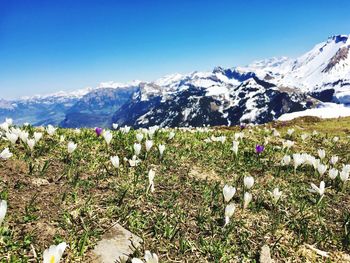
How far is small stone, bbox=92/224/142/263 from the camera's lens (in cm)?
552

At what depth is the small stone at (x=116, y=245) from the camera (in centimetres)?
552

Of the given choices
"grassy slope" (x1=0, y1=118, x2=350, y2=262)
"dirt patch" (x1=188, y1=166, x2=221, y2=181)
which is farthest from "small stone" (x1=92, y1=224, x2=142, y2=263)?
"dirt patch" (x1=188, y1=166, x2=221, y2=181)

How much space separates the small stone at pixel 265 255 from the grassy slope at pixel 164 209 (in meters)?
0.15

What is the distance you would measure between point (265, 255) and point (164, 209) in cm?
213

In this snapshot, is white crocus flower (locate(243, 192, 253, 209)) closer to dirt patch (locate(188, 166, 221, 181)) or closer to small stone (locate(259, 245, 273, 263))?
small stone (locate(259, 245, 273, 263))

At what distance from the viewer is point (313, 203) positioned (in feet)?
27.1

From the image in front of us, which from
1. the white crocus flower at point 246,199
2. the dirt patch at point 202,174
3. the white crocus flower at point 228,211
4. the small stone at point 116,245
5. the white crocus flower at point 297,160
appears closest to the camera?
the small stone at point 116,245

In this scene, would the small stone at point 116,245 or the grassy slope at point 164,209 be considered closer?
the small stone at point 116,245

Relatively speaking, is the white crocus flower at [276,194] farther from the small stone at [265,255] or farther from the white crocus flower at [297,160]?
the white crocus flower at [297,160]

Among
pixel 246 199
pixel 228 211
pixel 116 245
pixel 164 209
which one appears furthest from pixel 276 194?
pixel 116 245

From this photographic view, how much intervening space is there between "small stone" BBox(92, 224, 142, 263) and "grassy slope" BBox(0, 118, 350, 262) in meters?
0.14

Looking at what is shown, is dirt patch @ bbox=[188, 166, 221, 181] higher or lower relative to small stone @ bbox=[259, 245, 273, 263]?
higher

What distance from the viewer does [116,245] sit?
5855mm

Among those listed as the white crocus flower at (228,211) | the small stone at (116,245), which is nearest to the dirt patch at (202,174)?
the white crocus flower at (228,211)
